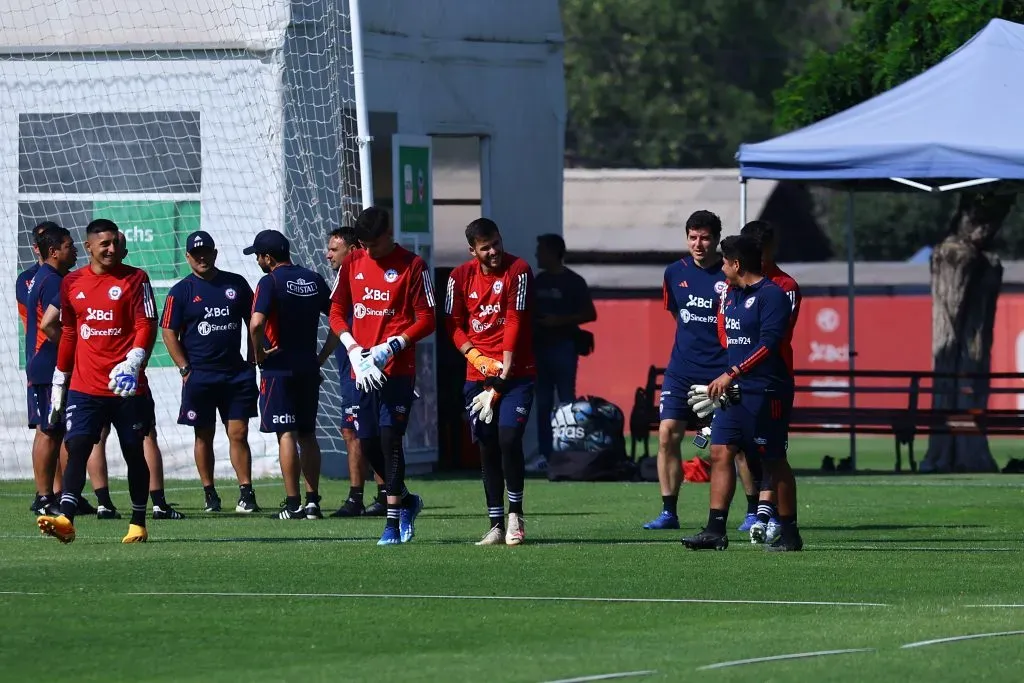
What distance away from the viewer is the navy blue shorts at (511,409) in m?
12.5

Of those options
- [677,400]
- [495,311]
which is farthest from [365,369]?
[677,400]

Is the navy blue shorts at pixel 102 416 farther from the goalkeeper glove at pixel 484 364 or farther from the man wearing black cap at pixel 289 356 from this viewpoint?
the man wearing black cap at pixel 289 356

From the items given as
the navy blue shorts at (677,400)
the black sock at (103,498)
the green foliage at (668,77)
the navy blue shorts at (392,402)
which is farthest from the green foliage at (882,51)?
the green foliage at (668,77)

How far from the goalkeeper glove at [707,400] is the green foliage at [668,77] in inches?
1979

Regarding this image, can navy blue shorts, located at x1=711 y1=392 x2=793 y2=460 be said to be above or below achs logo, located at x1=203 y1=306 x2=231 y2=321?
below

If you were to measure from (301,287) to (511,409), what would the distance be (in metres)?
3.31

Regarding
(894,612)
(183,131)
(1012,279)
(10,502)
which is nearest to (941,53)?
(183,131)

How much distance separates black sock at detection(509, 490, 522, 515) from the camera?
41.4 feet

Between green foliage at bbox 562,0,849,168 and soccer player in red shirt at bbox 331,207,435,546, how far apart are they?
50080 millimetres

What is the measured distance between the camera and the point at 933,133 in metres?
17.1

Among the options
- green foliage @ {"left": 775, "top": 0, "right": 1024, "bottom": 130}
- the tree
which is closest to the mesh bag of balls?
the tree

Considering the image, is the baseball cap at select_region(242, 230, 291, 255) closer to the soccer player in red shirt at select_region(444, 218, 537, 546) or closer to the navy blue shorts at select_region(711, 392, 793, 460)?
the soccer player in red shirt at select_region(444, 218, 537, 546)

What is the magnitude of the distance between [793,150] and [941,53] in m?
4.68

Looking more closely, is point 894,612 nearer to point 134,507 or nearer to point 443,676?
point 443,676
